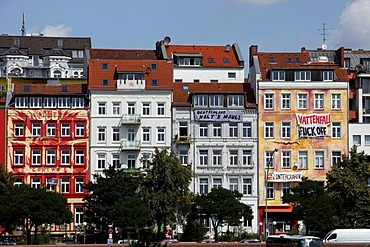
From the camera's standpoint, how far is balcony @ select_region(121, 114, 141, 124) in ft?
329

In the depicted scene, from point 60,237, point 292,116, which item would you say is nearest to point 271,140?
point 292,116

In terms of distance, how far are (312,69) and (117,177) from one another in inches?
974

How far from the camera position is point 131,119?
3954 inches

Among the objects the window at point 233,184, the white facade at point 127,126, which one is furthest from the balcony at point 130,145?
the window at point 233,184

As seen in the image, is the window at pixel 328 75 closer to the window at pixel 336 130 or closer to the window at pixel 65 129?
the window at pixel 336 130

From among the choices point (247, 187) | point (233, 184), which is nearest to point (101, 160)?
point (233, 184)

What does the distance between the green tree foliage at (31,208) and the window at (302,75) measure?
30385mm

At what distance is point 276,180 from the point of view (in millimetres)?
101250

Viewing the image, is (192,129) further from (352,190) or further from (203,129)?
(352,190)

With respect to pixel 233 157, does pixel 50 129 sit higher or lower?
higher

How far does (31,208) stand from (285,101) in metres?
31.4

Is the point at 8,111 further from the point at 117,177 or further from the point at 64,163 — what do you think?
the point at 117,177

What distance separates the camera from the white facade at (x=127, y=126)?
330 ft

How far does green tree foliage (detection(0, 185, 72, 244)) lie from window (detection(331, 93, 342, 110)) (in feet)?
106
